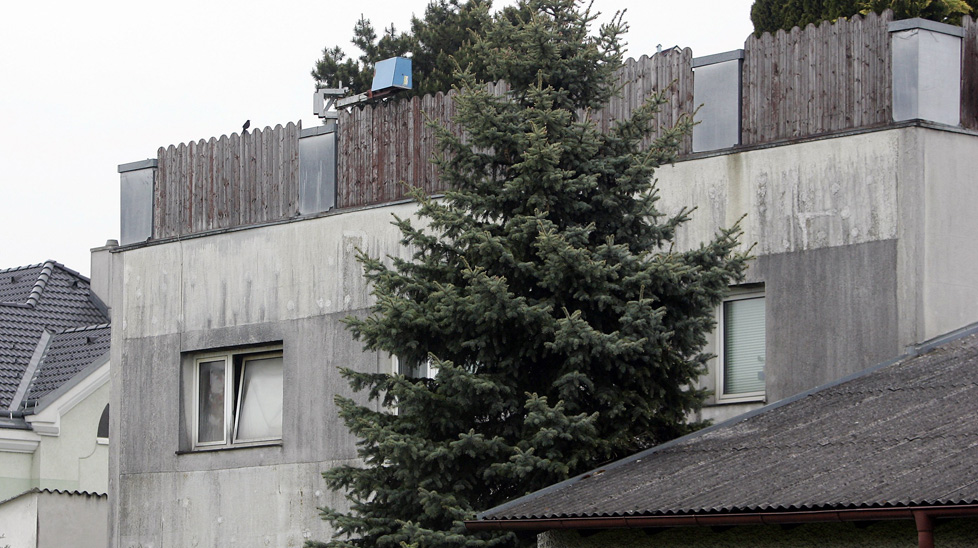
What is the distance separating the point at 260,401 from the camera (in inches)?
632

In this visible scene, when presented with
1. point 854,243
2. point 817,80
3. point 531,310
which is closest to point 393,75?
point 817,80

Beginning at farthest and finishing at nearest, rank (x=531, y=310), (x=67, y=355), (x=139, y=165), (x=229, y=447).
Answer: (x=67, y=355), (x=139, y=165), (x=229, y=447), (x=531, y=310)

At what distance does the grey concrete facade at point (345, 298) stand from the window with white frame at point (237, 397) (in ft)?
0.53

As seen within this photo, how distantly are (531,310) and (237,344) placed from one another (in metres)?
6.17

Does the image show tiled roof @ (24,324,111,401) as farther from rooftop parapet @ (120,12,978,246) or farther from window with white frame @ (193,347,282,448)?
window with white frame @ (193,347,282,448)

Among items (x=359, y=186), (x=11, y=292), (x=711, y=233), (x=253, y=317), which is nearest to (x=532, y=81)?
(x=711, y=233)

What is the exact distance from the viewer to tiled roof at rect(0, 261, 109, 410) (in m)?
23.7

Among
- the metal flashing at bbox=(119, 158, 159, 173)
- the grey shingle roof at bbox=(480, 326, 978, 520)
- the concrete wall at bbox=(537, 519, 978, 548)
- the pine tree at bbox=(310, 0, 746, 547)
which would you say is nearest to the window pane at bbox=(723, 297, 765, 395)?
the grey shingle roof at bbox=(480, 326, 978, 520)

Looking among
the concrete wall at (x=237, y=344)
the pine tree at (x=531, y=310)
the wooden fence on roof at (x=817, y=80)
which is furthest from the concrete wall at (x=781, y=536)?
the concrete wall at (x=237, y=344)

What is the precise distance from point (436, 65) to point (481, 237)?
1093 inches

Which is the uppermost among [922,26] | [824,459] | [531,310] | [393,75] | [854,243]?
[393,75]

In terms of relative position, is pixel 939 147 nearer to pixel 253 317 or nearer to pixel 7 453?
pixel 253 317

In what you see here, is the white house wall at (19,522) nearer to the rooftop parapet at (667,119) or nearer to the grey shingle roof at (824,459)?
the rooftop parapet at (667,119)

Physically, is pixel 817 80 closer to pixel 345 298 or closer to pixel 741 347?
pixel 741 347
